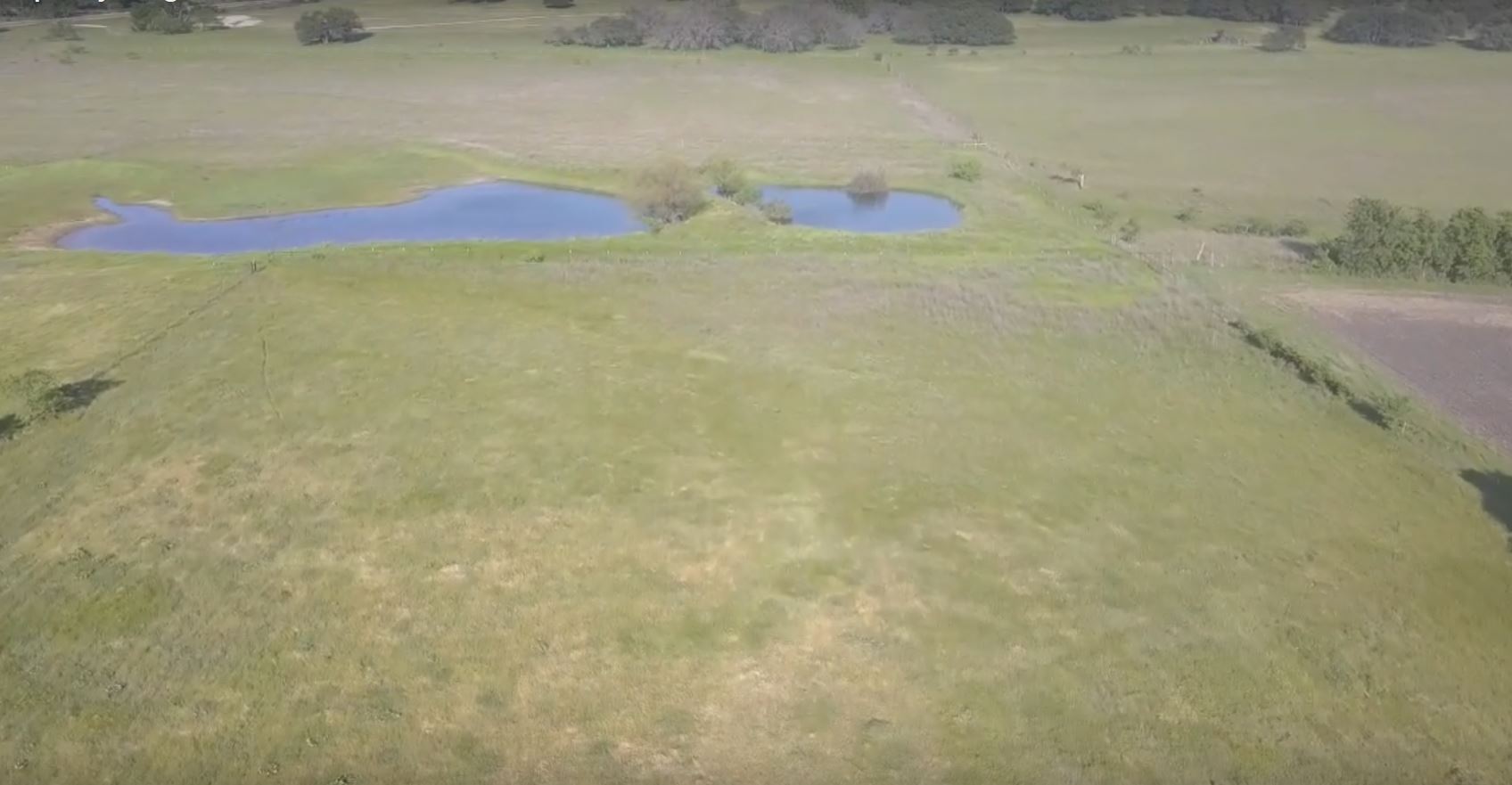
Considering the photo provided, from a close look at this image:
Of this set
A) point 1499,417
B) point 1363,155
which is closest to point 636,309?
point 1499,417

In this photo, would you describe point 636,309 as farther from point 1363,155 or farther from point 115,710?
point 1363,155

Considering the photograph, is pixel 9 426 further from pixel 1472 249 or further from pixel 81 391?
pixel 1472 249

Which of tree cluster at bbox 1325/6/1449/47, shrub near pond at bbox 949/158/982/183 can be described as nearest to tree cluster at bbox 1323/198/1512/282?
shrub near pond at bbox 949/158/982/183

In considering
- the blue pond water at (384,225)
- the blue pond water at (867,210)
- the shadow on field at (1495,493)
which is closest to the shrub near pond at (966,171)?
the blue pond water at (867,210)

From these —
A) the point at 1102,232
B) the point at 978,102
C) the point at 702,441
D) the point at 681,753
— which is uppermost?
the point at 978,102

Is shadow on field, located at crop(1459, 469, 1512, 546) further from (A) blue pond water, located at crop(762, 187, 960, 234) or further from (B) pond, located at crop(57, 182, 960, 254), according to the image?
(B) pond, located at crop(57, 182, 960, 254)

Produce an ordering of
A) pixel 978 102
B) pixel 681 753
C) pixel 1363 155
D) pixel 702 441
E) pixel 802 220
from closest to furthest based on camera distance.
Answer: pixel 681 753
pixel 702 441
pixel 802 220
pixel 1363 155
pixel 978 102
